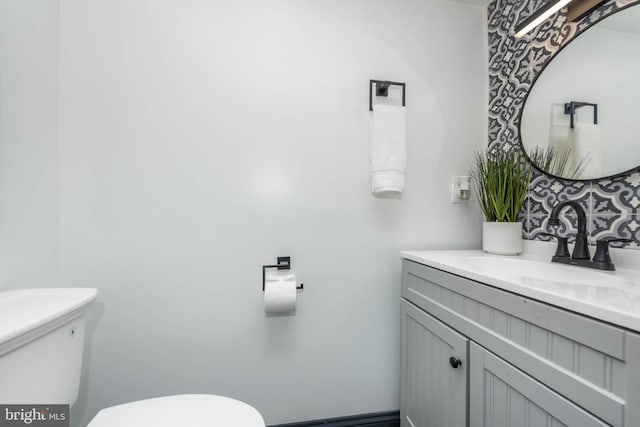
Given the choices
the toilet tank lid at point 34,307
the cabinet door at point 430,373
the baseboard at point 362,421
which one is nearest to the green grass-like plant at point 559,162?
the cabinet door at point 430,373

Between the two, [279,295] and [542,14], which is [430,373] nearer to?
[279,295]

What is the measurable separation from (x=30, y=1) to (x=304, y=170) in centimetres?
113

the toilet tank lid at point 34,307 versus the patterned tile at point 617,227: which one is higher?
the patterned tile at point 617,227

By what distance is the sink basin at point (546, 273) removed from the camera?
30.4 inches

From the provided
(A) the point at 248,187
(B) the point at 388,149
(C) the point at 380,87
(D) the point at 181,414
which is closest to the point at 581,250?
(B) the point at 388,149

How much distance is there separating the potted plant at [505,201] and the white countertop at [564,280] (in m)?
0.06

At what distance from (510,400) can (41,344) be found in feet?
4.02

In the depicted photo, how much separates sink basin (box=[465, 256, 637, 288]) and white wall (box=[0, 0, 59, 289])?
1.51 metres

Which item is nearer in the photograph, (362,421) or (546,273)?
(546,273)

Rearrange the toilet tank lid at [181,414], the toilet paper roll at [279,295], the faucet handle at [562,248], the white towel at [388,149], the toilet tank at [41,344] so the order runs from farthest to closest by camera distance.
A: the white towel at [388,149] < the toilet paper roll at [279,295] < the faucet handle at [562,248] < the toilet tank lid at [181,414] < the toilet tank at [41,344]

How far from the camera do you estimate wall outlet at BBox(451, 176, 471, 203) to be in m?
1.38

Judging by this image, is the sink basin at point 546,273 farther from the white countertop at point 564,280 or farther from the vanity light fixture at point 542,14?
the vanity light fixture at point 542,14

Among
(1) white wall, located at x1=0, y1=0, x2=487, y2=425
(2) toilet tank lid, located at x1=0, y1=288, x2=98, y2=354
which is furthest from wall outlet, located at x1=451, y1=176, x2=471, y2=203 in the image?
(2) toilet tank lid, located at x1=0, y1=288, x2=98, y2=354

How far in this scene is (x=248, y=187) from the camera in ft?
3.97
